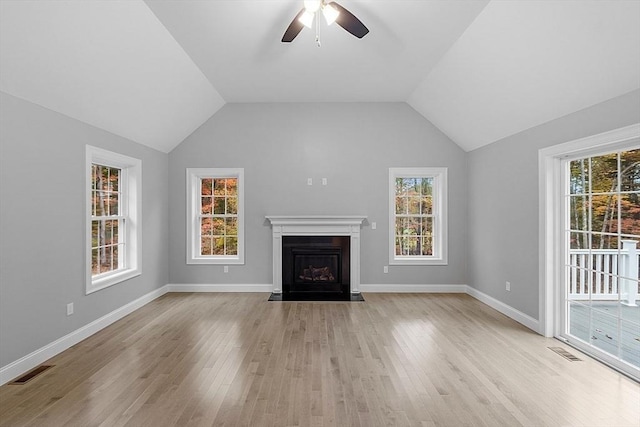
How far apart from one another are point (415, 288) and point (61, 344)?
4.97 meters

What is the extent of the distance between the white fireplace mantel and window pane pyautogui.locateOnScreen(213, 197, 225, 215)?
3.00 ft

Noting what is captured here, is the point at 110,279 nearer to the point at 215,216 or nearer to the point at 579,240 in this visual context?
the point at 215,216

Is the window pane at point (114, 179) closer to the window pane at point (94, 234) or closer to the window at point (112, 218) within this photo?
the window at point (112, 218)

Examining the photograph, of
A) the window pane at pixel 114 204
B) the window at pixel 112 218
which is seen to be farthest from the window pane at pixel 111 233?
the window pane at pixel 114 204

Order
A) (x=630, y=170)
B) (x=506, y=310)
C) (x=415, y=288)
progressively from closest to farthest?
(x=630, y=170) → (x=506, y=310) → (x=415, y=288)

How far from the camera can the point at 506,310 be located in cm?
482

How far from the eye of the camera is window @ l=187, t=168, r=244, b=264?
6223mm

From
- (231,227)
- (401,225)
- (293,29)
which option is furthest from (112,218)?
(401,225)

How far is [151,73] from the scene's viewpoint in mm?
4043

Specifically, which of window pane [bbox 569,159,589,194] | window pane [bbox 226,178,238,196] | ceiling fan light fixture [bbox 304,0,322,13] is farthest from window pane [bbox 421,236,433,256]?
ceiling fan light fixture [bbox 304,0,322,13]

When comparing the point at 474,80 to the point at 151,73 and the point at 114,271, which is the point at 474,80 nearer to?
the point at 151,73

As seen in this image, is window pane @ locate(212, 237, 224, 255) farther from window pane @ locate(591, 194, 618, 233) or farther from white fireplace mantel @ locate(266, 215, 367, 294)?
window pane @ locate(591, 194, 618, 233)

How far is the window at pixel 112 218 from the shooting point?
4246 millimetres

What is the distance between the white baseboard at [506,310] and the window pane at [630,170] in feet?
5.96
